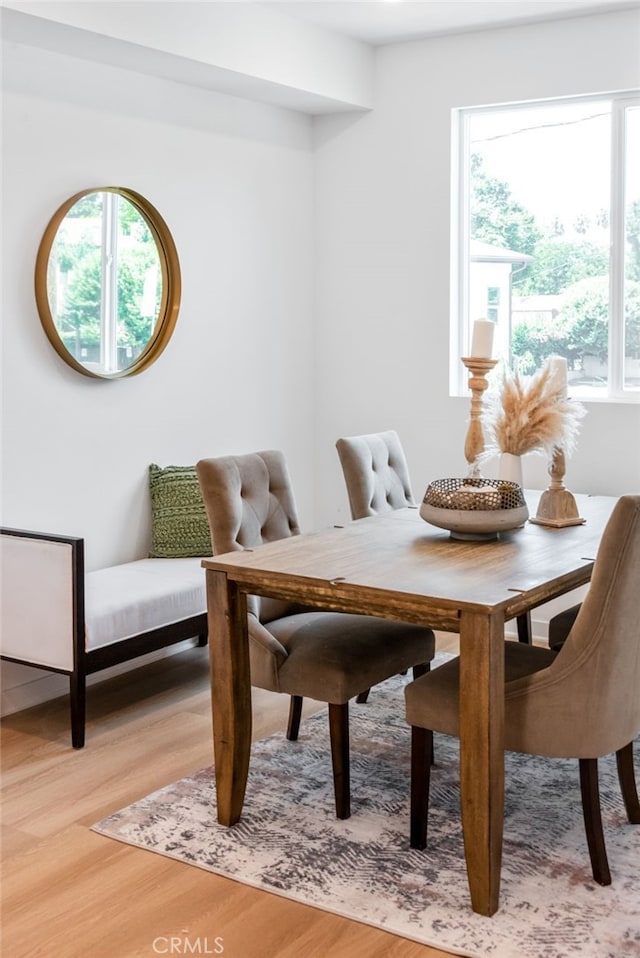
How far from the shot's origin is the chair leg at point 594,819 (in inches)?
102

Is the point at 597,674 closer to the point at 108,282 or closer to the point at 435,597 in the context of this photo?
the point at 435,597

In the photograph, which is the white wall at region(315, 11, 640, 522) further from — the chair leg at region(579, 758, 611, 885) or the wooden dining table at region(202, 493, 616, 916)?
the chair leg at region(579, 758, 611, 885)

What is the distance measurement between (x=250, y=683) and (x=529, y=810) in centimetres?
88

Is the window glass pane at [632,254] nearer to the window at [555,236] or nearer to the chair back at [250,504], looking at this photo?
the window at [555,236]

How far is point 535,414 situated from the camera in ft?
10.8

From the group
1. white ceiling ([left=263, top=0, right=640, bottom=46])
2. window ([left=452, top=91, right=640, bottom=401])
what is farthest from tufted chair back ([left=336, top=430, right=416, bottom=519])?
white ceiling ([left=263, top=0, right=640, bottom=46])

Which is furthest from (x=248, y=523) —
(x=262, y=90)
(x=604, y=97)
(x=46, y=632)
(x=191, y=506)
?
(x=604, y=97)

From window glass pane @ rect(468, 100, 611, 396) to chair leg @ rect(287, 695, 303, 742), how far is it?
2080 mm

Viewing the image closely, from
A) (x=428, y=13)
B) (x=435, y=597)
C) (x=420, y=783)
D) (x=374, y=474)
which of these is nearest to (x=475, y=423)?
(x=374, y=474)

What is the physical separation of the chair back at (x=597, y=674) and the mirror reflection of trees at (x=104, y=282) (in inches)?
91.7

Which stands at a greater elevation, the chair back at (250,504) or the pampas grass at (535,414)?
the pampas grass at (535,414)

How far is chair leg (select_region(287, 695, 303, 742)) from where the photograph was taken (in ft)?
11.6

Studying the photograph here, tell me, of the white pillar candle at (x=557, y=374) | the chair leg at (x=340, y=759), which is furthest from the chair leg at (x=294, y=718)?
the white pillar candle at (x=557, y=374)

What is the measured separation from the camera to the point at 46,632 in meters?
3.62
